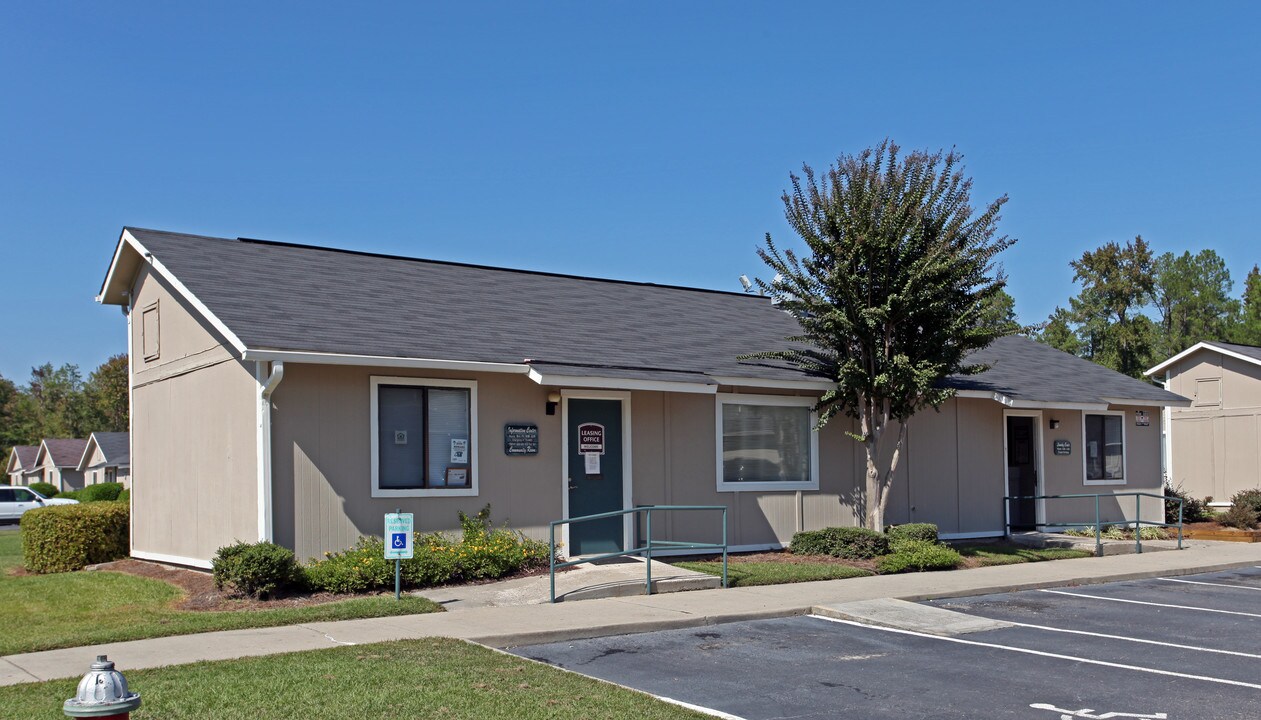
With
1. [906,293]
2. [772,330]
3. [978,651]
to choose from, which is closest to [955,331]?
[906,293]

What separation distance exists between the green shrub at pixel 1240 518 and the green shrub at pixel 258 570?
19057mm

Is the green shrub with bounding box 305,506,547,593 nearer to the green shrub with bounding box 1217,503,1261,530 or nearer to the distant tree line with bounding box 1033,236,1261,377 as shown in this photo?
the green shrub with bounding box 1217,503,1261,530

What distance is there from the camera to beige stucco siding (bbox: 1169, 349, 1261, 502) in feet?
90.5

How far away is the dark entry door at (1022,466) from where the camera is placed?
21.4 metres

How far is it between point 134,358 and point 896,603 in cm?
1224

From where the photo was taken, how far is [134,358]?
1781cm

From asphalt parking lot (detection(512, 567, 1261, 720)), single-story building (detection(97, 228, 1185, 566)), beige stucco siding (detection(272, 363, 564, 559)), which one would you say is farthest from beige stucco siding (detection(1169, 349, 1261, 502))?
beige stucco siding (detection(272, 363, 564, 559))

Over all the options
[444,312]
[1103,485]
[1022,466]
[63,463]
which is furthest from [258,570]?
[63,463]

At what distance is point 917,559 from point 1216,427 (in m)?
16.5

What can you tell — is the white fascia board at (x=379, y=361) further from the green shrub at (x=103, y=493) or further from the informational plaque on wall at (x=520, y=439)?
the green shrub at (x=103, y=493)

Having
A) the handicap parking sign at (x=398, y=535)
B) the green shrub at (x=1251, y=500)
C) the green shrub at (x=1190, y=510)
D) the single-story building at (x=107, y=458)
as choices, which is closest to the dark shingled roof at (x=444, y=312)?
the handicap parking sign at (x=398, y=535)

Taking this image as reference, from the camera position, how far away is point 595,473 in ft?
52.0

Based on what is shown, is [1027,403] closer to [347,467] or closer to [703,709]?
[347,467]

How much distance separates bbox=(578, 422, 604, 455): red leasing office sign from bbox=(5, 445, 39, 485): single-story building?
6887cm
